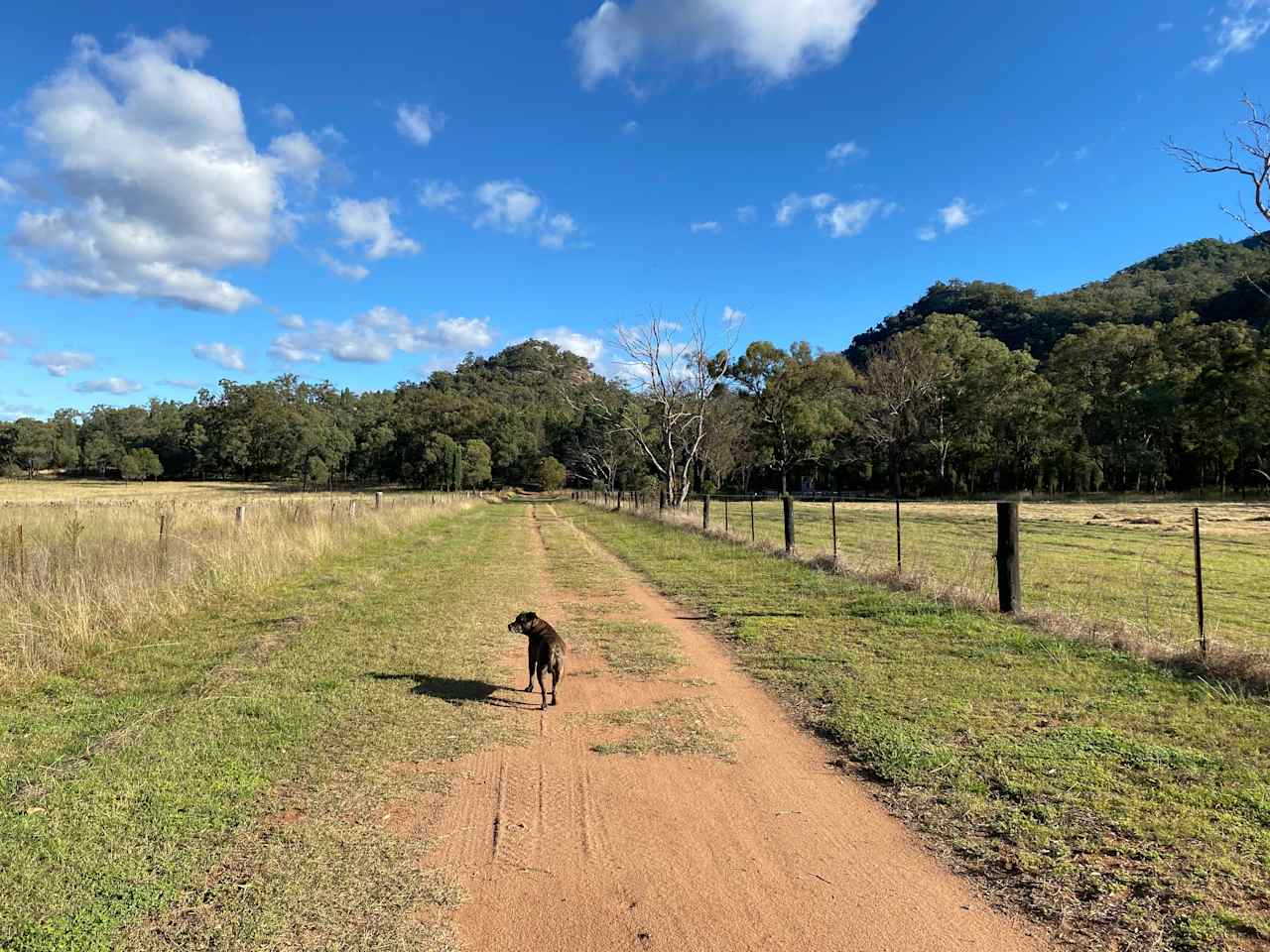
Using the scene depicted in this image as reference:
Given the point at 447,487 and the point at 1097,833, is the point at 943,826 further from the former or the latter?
the point at 447,487

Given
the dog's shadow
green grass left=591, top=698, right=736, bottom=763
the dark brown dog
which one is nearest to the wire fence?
green grass left=591, top=698, right=736, bottom=763

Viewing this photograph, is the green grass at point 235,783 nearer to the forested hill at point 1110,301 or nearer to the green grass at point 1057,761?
the green grass at point 1057,761

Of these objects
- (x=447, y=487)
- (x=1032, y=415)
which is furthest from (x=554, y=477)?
(x=1032, y=415)

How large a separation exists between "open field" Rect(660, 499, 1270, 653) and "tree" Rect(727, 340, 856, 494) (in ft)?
118

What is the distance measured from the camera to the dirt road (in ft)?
9.51

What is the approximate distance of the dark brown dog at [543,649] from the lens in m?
5.86

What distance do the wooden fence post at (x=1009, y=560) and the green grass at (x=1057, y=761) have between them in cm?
49

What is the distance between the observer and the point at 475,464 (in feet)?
263

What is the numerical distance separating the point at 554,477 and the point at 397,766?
2748 inches

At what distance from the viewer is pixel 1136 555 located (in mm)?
18172

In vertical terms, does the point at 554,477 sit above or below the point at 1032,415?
below

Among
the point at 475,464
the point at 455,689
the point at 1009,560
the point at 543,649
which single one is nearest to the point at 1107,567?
the point at 1009,560

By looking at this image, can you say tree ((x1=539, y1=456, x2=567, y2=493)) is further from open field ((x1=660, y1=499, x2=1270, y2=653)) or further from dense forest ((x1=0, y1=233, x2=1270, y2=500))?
open field ((x1=660, y1=499, x2=1270, y2=653))

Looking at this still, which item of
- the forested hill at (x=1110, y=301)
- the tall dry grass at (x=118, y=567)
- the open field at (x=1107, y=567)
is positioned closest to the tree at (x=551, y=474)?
the forested hill at (x=1110, y=301)
